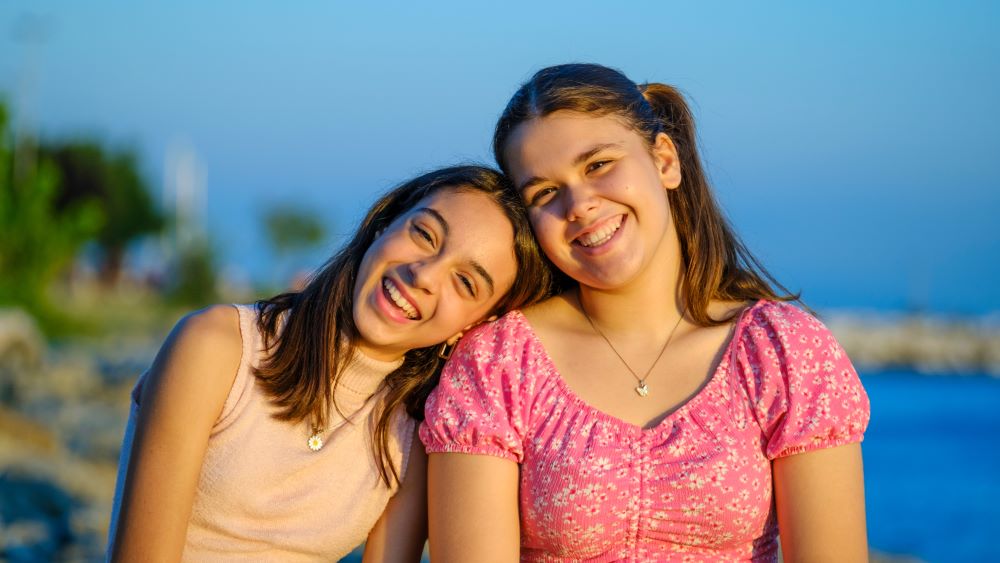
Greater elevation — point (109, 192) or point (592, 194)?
point (109, 192)

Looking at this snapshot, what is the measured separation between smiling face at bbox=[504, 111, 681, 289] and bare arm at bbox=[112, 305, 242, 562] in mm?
970

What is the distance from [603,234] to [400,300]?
584 millimetres

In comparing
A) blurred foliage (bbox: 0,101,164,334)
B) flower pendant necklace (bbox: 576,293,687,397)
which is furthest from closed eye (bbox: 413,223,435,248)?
blurred foliage (bbox: 0,101,164,334)

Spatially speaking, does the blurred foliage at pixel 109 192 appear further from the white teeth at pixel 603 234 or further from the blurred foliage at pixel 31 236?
the white teeth at pixel 603 234

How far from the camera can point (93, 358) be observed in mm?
16531

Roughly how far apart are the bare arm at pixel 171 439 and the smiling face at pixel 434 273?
423 mm

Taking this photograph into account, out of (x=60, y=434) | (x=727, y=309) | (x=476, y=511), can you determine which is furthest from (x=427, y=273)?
(x=60, y=434)

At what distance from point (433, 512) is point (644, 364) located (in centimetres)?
72

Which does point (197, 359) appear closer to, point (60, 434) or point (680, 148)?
point (680, 148)

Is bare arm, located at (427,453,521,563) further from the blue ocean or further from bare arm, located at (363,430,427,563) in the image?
the blue ocean

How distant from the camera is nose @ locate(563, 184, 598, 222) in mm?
2893

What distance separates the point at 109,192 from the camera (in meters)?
31.8

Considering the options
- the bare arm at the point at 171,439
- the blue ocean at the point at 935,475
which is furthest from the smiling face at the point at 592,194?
the blue ocean at the point at 935,475

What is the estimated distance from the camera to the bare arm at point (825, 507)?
2.75 metres
